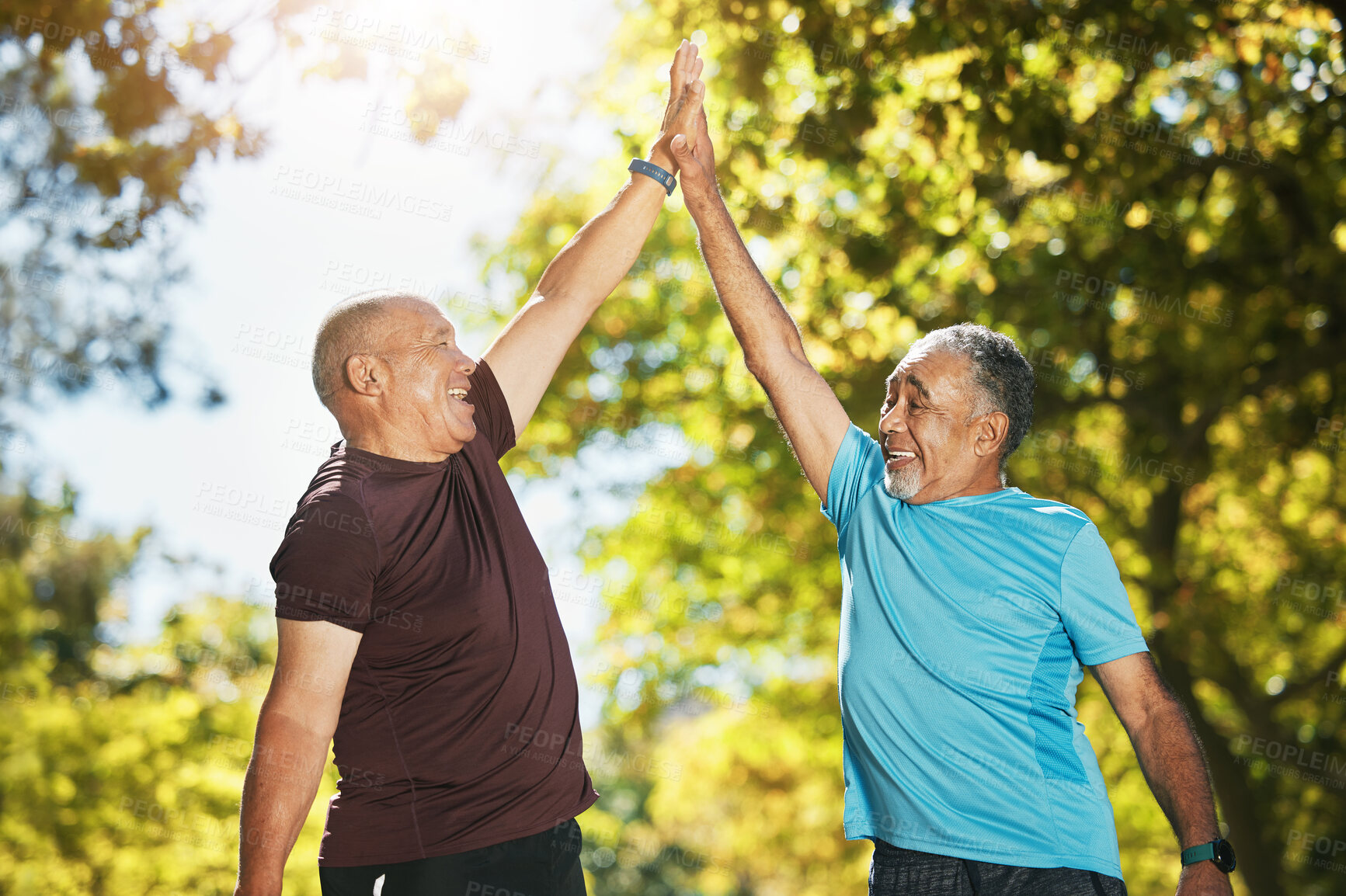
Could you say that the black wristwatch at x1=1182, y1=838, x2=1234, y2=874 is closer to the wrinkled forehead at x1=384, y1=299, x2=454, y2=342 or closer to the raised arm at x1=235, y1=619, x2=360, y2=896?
the raised arm at x1=235, y1=619, x2=360, y2=896

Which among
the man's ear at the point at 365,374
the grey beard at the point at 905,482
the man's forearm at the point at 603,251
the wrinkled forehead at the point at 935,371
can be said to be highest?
the man's forearm at the point at 603,251

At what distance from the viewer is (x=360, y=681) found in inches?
92.7

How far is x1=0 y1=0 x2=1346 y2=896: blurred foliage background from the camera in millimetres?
6148

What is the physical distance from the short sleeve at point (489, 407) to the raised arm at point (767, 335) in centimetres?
75

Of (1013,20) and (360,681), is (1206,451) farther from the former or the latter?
(360,681)

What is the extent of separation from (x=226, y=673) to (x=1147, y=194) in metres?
14.2

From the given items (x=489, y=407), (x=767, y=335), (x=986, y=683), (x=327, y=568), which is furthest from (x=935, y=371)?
(x=327, y=568)

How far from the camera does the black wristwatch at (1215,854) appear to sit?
2.39 meters

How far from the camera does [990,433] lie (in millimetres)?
2877

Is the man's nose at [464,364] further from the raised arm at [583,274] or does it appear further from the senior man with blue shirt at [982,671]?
the senior man with blue shirt at [982,671]

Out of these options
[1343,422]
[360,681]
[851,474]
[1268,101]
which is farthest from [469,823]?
[1343,422]

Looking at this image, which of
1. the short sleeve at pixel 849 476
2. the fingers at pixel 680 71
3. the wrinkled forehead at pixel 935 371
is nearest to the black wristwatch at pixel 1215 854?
the short sleeve at pixel 849 476

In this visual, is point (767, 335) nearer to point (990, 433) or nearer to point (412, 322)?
point (990, 433)

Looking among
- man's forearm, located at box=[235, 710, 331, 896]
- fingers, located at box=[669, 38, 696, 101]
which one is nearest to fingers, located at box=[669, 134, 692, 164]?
fingers, located at box=[669, 38, 696, 101]
